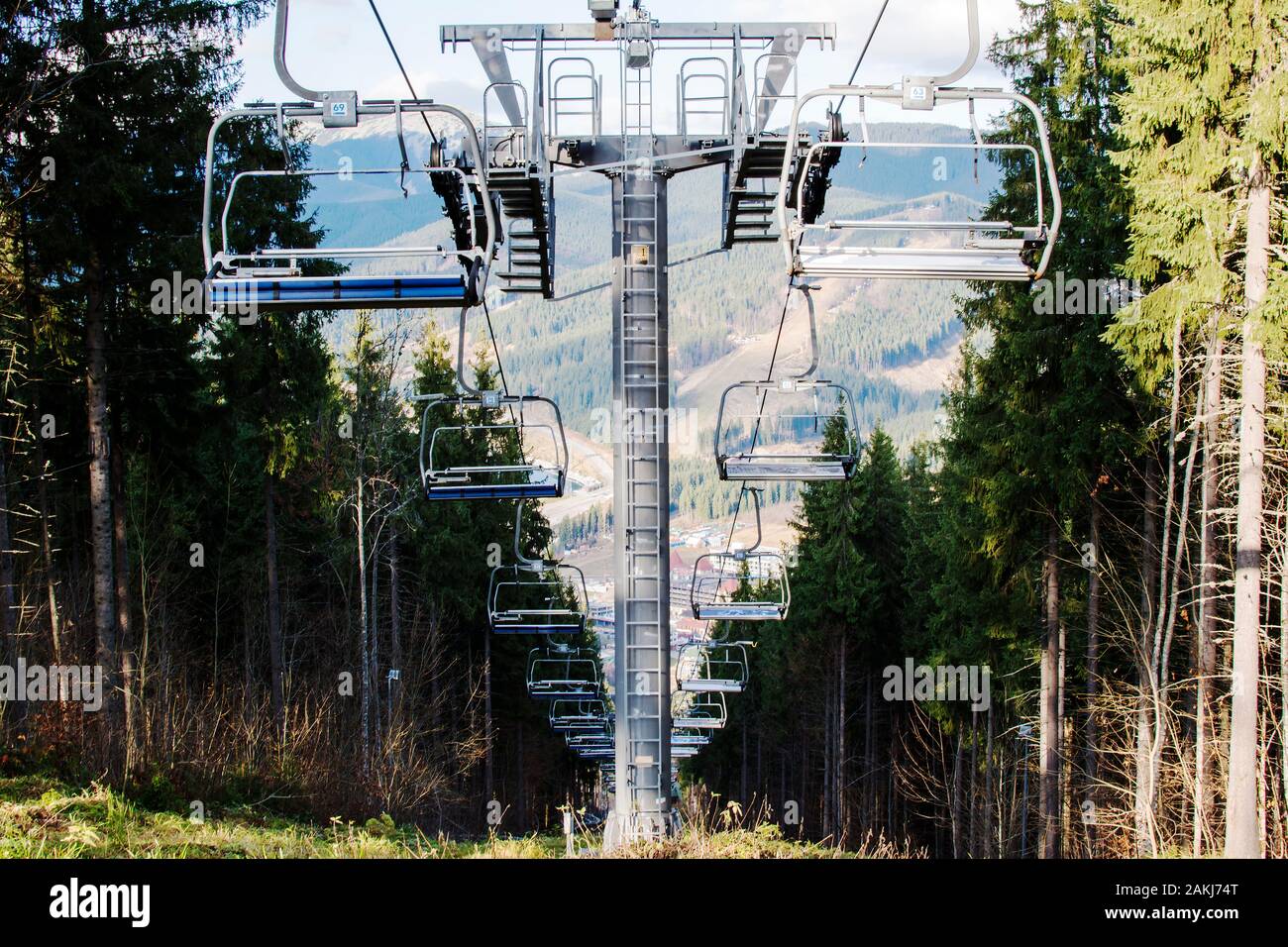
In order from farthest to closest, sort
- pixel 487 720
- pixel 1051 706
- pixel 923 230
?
pixel 487 720 < pixel 1051 706 < pixel 923 230

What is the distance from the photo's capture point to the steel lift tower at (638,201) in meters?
13.6

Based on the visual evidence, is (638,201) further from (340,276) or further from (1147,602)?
(1147,602)

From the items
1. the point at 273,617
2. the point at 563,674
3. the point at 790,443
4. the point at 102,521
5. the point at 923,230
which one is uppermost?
the point at 923,230

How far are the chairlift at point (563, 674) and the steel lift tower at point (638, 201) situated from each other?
16.1 feet

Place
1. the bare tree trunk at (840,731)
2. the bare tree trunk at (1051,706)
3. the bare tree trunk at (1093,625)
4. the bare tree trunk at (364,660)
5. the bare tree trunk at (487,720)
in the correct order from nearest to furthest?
1. the bare tree trunk at (1093,625)
2. the bare tree trunk at (1051,706)
3. the bare tree trunk at (364,660)
4. the bare tree trunk at (840,731)
5. the bare tree trunk at (487,720)

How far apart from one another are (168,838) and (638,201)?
8204mm

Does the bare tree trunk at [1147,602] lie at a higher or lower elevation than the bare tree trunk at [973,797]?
higher

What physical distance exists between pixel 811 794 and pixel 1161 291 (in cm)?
3325

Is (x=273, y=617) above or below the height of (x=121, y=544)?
below

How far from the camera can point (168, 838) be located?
10977mm

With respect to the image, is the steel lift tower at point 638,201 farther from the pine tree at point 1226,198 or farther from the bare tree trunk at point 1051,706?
the bare tree trunk at point 1051,706

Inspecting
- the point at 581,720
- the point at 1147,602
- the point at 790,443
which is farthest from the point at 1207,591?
the point at 581,720

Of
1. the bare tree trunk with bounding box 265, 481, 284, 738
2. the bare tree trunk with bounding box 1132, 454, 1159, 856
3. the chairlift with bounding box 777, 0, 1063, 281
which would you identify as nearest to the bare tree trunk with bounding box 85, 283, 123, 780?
the bare tree trunk with bounding box 265, 481, 284, 738

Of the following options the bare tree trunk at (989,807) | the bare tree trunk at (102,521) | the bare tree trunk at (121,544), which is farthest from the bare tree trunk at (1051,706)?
the bare tree trunk at (121,544)
